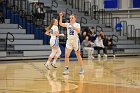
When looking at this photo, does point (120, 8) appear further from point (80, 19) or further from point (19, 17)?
Answer: point (19, 17)

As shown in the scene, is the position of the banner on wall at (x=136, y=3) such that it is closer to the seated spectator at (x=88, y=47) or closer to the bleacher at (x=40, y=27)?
the bleacher at (x=40, y=27)

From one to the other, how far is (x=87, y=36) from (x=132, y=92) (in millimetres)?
13990

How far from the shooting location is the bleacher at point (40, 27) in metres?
21.9

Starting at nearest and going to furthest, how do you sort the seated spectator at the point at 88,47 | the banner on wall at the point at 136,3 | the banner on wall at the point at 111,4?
the seated spectator at the point at 88,47
the banner on wall at the point at 136,3
the banner on wall at the point at 111,4

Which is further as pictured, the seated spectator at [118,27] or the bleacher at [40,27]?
the seated spectator at [118,27]

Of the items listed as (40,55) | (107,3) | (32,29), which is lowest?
(40,55)

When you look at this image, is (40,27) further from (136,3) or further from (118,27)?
(136,3)

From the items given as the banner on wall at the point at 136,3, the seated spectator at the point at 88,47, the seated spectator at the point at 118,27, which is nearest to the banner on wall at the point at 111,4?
the banner on wall at the point at 136,3

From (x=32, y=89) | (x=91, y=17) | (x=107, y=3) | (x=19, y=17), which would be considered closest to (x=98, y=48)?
(x=19, y=17)

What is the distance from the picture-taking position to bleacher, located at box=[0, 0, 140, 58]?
2192 centimetres

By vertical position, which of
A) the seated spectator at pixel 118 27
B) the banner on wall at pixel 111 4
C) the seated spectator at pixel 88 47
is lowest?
the seated spectator at pixel 88 47

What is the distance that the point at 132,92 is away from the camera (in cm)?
885

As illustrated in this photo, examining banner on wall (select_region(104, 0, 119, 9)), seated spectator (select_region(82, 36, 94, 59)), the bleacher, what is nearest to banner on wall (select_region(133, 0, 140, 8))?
banner on wall (select_region(104, 0, 119, 9))

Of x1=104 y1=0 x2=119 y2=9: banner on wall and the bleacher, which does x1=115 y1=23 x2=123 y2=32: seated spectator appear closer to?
the bleacher
